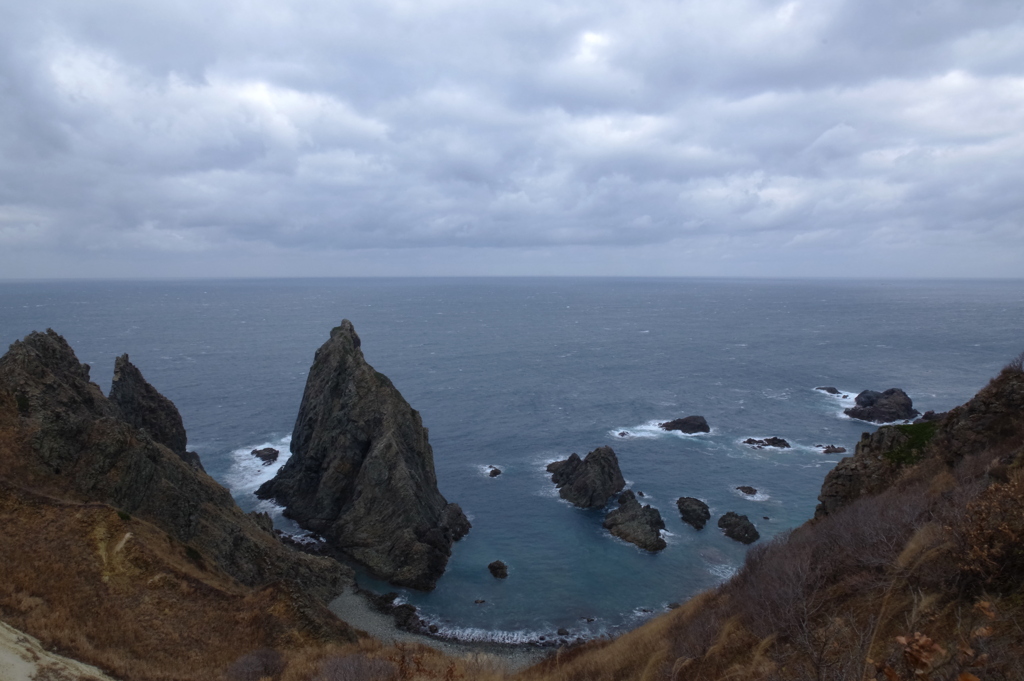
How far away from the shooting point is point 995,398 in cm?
2980

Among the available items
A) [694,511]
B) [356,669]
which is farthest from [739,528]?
[356,669]

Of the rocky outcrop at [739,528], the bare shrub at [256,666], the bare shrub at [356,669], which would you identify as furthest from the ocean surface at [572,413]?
the bare shrub at [356,669]

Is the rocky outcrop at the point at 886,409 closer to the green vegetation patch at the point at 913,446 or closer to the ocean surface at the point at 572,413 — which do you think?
the ocean surface at the point at 572,413

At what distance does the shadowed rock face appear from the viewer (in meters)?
54.5

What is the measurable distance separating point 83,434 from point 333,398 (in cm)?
2562

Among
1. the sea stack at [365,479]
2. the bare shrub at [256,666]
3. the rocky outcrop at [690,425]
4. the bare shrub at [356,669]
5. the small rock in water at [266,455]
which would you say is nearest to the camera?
the bare shrub at [356,669]

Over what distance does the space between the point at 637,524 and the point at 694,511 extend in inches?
260

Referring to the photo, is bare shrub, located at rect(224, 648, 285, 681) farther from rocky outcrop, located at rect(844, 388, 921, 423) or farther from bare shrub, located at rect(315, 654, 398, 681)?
rocky outcrop, located at rect(844, 388, 921, 423)

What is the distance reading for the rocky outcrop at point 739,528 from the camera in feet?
176

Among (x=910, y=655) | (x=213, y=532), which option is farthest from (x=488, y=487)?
(x=910, y=655)

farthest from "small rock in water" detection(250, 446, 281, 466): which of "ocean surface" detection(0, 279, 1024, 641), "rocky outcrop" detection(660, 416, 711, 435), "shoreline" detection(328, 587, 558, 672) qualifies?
"rocky outcrop" detection(660, 416, 711, 435)

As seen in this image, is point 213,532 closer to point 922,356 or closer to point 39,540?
point 39,540

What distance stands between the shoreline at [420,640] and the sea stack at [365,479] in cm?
453

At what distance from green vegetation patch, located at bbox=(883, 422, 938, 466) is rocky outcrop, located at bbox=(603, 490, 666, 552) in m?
24.1
